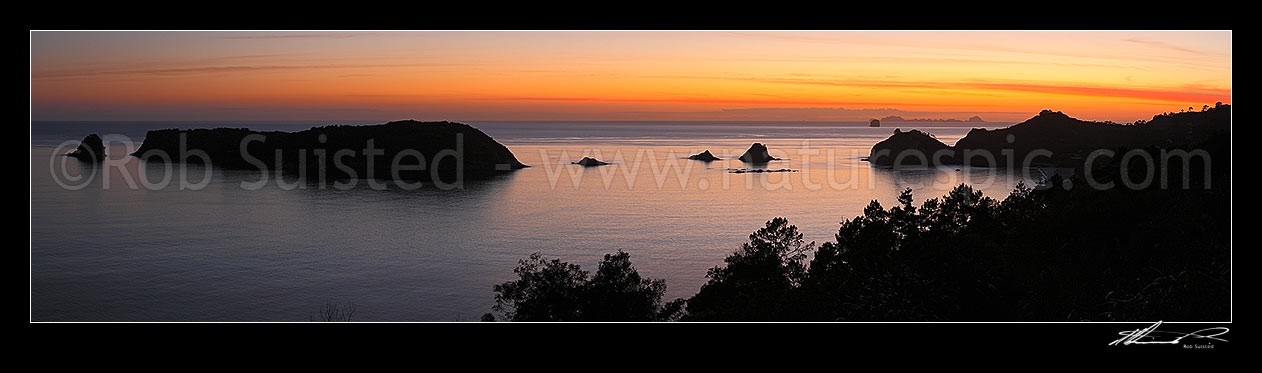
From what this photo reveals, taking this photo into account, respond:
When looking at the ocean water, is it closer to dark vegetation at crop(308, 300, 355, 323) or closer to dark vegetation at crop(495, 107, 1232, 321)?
dark vegetation at crop(308, 300, 355, 323)

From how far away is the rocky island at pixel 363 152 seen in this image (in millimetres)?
77062

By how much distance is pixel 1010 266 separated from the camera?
41.6ft

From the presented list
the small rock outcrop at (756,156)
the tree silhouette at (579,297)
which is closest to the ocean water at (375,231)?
the tree silhouette at (579,297)

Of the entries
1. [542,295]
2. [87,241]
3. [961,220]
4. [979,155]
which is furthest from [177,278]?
[979,155]

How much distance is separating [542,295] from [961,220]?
9438 mm

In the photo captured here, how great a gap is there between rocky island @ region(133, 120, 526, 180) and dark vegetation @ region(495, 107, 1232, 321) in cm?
5761
